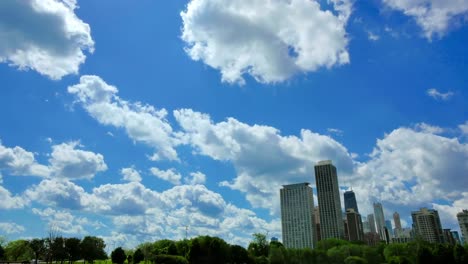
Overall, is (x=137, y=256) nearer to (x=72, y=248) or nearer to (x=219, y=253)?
(x=72, y=248)

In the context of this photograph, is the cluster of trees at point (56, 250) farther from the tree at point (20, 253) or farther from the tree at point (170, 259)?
the tree at point (170, 259)

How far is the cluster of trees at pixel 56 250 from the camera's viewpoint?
398ft

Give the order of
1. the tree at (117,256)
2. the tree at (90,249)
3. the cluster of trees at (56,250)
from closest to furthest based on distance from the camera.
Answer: the cluster of trees at (56,250) → the tree at (90,249) → the tree at (117,256)

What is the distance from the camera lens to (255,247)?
15375cm

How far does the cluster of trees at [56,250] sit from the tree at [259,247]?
5503 centimetres

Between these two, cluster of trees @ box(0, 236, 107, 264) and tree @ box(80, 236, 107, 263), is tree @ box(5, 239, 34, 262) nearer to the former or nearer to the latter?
cluster of trees @ box(0, 236, 107, 264)

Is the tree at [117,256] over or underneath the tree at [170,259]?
over

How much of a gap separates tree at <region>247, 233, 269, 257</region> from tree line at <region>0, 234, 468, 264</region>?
16671 millimetres

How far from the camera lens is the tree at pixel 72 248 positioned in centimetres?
12388

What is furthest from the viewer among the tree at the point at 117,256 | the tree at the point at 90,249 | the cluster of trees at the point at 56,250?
the tree at the point at 117,256

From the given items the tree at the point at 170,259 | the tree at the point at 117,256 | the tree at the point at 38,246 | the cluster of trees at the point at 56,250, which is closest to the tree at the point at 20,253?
the cluster of trees at the point at 56,250

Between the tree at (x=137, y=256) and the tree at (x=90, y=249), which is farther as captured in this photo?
the tree at (x=137, y=256)

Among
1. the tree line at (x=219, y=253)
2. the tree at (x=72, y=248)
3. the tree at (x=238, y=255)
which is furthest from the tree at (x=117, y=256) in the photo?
the tree at (x=238, y=255)

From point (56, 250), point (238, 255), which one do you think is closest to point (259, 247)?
point (238, 255)
